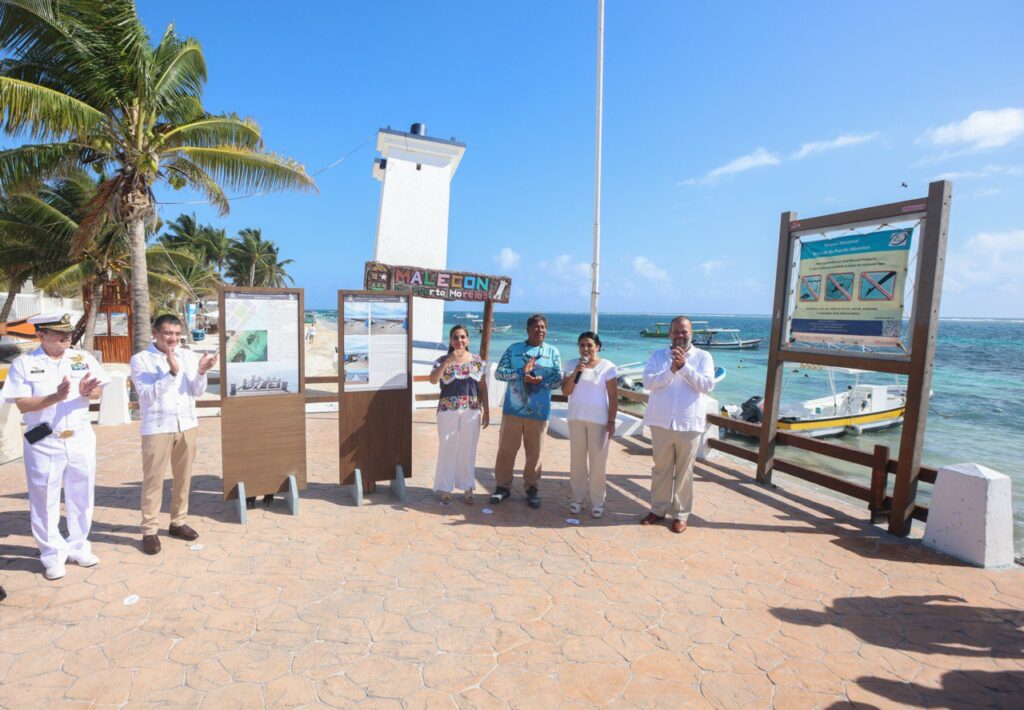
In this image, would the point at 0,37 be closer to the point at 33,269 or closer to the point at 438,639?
the point at 438,639

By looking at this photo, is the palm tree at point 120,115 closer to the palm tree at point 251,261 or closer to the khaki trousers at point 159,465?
the khaki trousers at point 159,465

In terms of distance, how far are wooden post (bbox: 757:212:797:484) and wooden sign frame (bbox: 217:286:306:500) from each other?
5.04m

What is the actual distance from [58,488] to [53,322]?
1192 millimetres

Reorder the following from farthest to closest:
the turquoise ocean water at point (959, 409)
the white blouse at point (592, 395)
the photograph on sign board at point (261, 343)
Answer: the turquoise ocean water at point (959, 409), the white blouse at point (592, 395), the photograph on sign board at point (261, 343)

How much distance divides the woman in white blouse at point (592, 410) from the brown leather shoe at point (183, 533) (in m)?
3.35

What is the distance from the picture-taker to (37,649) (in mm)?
2928

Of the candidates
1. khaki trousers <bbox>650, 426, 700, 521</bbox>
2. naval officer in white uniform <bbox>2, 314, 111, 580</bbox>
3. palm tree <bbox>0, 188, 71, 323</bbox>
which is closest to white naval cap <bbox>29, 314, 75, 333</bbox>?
naval officer in white uniform <bbox>2, 314, 111, 580</bbox>

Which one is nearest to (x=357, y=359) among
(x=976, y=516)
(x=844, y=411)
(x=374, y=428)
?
(x=374, y=428)

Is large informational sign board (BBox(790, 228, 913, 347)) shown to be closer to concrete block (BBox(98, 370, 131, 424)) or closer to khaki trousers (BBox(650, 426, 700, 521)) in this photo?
khaki trousers (BBox(650, 426, 700, 521))

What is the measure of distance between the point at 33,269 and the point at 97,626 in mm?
19640

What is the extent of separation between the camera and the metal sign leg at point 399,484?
5.45 meters

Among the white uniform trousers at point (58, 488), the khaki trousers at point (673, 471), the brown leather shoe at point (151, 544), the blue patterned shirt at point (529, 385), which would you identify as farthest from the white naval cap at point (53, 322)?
the khaki trousers at point (673, 471)

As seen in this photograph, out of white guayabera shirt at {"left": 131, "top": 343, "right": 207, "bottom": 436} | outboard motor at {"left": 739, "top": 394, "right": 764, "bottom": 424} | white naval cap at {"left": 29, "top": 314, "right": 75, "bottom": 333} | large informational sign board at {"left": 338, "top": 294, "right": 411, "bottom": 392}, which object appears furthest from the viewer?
outboard motor at {"left": 739, "top": 394, "right": 764, "bottom": 424}

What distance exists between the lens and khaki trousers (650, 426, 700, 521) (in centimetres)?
473
